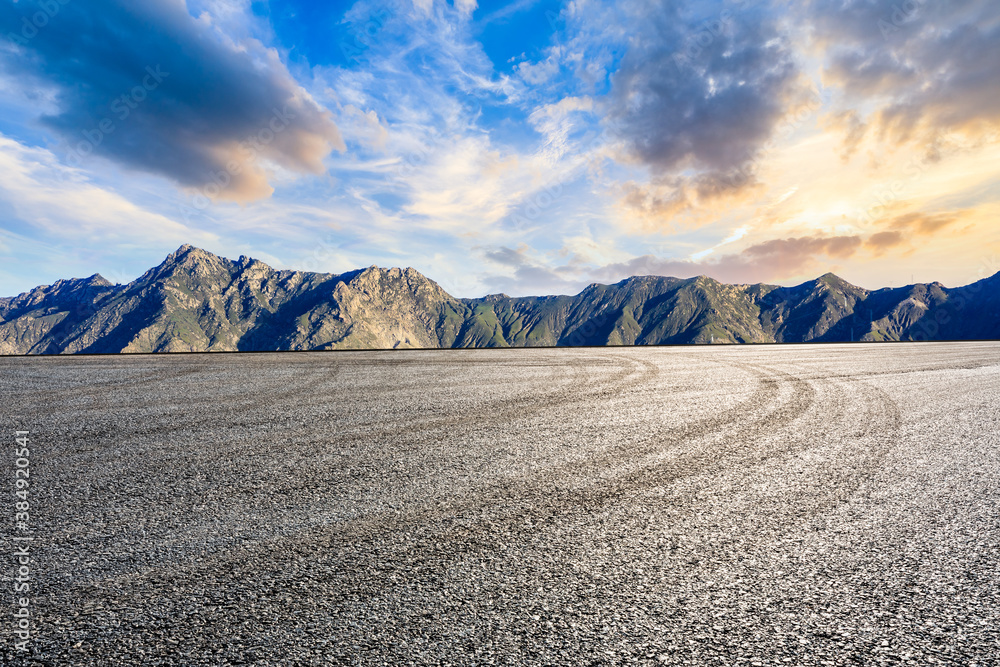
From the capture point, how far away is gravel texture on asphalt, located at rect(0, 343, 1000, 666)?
7.29ft

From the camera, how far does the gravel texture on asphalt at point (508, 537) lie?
2.22m

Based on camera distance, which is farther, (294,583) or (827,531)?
(827,531)

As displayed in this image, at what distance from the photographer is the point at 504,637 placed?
7.29 ft

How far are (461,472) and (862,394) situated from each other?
992cm

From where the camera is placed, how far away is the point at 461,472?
4.76 m

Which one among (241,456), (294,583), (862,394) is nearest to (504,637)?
(294,583)

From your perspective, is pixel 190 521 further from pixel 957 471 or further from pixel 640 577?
pixel 957 471

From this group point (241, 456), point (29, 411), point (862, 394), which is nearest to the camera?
point (241, 456)

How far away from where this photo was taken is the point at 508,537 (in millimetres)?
3301

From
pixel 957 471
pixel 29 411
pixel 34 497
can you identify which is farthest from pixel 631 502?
pixel 29 411

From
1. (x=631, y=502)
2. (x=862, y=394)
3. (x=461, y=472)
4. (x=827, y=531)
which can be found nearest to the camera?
(x=827, y=531)

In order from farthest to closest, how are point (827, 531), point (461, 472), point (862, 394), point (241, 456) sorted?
point (862, 394), point (241, 456), point (461, 472), point (827, 531)

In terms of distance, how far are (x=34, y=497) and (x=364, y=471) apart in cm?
293

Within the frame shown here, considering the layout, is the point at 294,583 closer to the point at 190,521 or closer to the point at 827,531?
the point at 190,521
